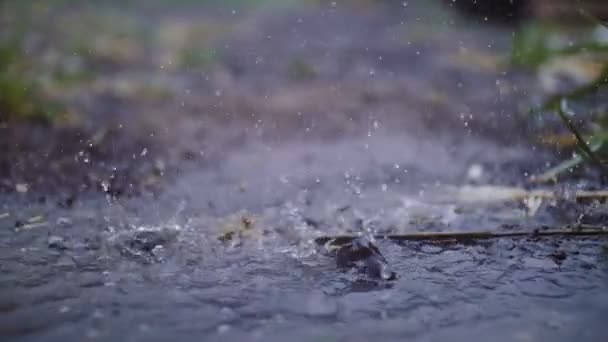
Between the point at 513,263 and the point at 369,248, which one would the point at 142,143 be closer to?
the point at 369,248

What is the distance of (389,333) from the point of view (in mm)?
1271

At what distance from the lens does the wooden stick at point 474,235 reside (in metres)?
1.74

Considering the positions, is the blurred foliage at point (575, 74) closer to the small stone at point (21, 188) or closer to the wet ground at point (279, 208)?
the wet ground at point (279, 208)

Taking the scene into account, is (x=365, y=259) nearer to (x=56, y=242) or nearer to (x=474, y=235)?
(x=474, y=235)

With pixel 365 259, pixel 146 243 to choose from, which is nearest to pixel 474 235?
pixel 365 259

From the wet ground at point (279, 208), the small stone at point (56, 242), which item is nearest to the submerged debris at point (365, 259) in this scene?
the wet ground at point (279, 208)

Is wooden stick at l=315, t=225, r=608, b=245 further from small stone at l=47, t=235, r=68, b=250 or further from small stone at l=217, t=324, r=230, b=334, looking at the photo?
small stone at l=47, t=235, r=68, b=250

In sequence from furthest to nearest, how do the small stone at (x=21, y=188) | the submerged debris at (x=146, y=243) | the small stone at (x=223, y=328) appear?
the small stone at (x=21, y=188) < the submerged debris at (x=146, y=243) < the small stone at (x=223, y=328)

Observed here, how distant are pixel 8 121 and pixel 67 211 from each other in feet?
4.54

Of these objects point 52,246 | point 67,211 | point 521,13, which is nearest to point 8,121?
point 67,211

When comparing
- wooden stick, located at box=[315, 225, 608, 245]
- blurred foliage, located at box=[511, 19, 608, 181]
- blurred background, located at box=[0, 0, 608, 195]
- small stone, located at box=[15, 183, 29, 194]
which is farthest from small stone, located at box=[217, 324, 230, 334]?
small stone, located at box=[15, 183, 29, 194]

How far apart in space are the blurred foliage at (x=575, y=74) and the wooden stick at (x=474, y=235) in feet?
0.59

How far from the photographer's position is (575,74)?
4.34 metres

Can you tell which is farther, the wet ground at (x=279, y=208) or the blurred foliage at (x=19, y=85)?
the blurred foliage at (x=19, y=85)
